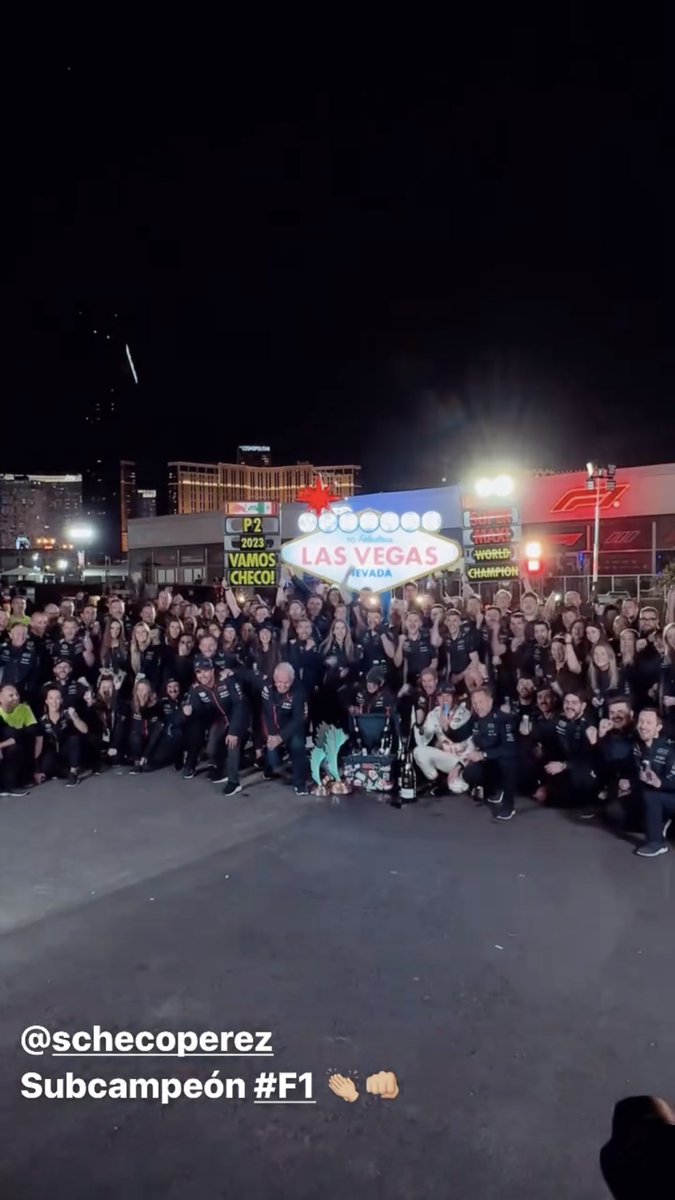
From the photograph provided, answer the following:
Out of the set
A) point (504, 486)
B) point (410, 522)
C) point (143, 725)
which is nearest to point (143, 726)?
point (143, 725)

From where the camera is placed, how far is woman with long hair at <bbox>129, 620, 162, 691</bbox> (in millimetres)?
9758

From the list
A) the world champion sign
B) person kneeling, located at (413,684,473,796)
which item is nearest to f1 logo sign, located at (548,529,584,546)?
the world champion sign

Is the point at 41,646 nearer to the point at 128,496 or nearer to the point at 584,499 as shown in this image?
the point at 584,499

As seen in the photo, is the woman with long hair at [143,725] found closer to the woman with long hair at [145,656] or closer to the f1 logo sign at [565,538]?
the woman with long hair at [145,656]

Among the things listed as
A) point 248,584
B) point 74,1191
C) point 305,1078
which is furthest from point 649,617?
point 74,1191

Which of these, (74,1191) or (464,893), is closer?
(74,1191)

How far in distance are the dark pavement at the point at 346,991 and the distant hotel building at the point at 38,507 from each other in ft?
493

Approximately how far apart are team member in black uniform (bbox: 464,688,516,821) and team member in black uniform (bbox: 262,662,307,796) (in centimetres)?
181

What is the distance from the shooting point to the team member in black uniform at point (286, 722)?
8.31m

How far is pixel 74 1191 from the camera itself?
289cm

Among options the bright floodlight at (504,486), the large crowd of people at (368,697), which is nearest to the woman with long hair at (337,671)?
the large crowd of people at (368,697)

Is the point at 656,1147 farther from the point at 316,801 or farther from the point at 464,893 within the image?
the point at 316,801

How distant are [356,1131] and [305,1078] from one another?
401 mm

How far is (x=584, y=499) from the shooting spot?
29672 mm
